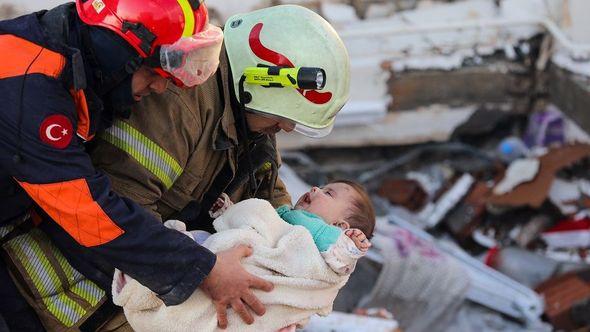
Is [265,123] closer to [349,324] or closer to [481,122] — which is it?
[349,324]

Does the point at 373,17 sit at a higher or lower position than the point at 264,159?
lower

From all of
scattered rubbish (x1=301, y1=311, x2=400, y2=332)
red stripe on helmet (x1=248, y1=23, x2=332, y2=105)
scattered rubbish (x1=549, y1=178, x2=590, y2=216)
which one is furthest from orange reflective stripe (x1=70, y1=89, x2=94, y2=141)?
scattered rubbish (x1=549, y1=178, x2=590, y2=216)

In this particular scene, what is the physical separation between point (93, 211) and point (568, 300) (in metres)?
4.02

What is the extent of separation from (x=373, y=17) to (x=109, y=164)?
441 cm

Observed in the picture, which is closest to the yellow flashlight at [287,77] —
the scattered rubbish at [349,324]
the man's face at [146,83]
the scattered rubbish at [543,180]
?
the man's face at [146,83]

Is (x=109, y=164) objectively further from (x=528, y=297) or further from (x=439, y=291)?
(x=528, y=297)

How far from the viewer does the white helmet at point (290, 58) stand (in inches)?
107

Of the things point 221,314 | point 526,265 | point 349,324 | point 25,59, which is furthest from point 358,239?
point 526,265

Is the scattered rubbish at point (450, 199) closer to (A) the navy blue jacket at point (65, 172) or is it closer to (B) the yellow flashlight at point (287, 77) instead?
(B) the yellow flashlight at point (287, 77)

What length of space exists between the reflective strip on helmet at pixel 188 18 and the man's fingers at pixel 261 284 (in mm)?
712

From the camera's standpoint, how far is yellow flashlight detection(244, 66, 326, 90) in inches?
105

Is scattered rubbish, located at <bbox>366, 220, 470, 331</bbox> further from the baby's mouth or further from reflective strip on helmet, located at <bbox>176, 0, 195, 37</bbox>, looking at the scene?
reflective strip on helmet, located at <bbox>176, 0, 195, 37</bbox>

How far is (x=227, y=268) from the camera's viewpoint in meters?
2.45

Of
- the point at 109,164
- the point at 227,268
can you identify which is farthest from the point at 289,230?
the point at 109,164
